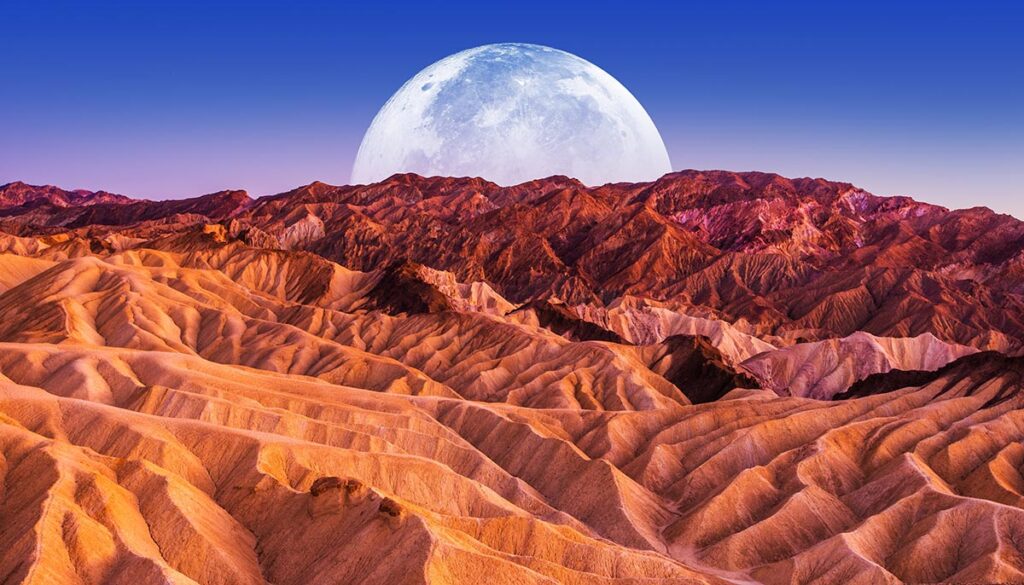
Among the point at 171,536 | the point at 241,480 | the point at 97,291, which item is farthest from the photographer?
the point at 97,291

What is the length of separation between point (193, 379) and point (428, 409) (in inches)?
806

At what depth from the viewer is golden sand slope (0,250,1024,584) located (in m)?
55.9

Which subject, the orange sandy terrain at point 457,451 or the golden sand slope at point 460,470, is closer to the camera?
the golden sand slope at point 460,470

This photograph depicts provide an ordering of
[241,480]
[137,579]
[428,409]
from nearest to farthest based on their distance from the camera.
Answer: [137,579] → [241,480] → [428,409]

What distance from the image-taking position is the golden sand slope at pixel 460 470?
5588 centimetres

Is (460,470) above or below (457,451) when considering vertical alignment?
below

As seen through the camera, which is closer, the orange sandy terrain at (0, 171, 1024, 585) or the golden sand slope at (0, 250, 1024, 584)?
the golden sand slope at (0, 250, 1024, 584)

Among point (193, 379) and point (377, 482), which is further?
point (193, 379)

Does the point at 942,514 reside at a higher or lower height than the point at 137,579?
lower

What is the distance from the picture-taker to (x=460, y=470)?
84.2 meters

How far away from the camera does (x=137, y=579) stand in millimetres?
49531

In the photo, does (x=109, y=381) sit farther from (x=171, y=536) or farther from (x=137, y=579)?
(x=137, y=579)

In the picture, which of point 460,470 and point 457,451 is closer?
point 460,470

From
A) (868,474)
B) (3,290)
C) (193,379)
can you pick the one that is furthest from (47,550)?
(3,290)
